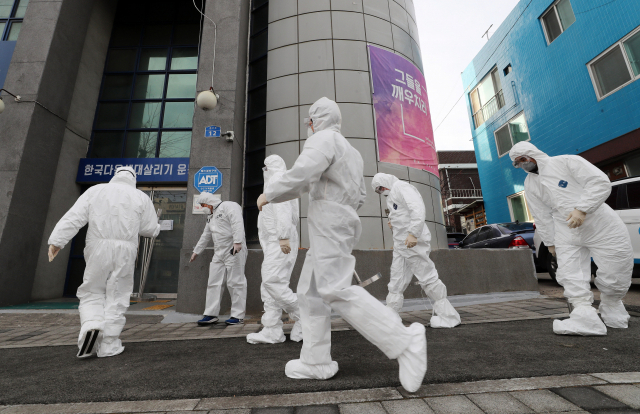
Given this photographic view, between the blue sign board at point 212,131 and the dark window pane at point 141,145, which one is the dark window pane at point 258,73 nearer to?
the blue sign board at point 212,131

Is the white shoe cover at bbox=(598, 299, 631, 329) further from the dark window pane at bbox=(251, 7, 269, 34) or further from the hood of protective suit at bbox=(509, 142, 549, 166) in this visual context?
the dark window pane at bbox=(251, 7, 269, 34)

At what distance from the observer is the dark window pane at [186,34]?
9039 mm

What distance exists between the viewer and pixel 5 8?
858 cm

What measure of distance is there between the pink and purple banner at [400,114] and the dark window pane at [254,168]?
9.24 feet

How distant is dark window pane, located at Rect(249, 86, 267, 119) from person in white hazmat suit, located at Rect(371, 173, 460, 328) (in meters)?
4.40

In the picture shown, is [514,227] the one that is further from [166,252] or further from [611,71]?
[166,252]

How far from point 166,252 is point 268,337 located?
17.0 feet

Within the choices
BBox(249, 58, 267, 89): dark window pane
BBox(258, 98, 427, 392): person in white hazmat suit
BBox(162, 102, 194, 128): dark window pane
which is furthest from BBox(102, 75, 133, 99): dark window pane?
BBox(258, 98, 427, 392): person in white hazmat suit

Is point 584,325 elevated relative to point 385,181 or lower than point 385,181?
lower

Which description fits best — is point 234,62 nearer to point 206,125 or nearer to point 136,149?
point 206,125

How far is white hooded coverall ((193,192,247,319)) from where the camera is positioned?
434cm

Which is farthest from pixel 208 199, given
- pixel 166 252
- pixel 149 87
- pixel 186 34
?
pixel 186 34

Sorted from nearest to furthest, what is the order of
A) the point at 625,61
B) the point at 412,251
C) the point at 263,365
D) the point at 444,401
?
the point at 444,401 → the point at 263,365 → the point at 412,251 → the point at 625,61

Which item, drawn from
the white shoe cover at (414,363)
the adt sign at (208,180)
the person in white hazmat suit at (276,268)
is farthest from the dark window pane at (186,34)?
the white shoe cover at (414,363)
